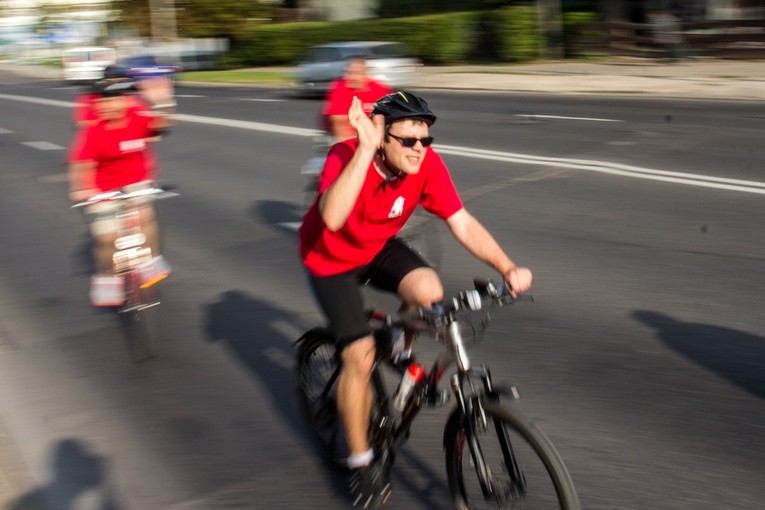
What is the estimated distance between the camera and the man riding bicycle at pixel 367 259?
383 centimetres

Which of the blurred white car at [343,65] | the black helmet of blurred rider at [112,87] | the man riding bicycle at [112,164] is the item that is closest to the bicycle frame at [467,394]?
the man riding bicycle at [112,164]

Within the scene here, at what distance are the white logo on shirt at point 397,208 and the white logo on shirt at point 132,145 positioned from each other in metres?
3.55

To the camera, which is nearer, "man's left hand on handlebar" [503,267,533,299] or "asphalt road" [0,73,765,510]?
"man's left hand on handlebar" [503,267,533,299]

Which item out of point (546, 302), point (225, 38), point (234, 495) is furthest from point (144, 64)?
point (234, 495)

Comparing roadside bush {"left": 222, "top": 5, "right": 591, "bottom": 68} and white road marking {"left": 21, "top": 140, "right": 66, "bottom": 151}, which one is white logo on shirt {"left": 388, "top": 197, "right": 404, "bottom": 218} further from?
roadside bush {"left": 222, "top": 5, "right": 591, "bottom": 68}

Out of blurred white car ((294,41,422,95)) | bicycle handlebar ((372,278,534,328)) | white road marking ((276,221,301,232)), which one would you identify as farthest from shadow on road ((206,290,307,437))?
blurred white car ((294,41,422,95))

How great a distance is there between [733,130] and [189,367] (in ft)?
35.8

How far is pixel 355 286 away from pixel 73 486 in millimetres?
1647

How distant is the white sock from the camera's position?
3.98 metres

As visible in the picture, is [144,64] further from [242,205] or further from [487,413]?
[487,413]

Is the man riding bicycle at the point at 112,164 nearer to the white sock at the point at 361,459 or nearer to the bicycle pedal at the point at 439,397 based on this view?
the white sock at the point at 361,459

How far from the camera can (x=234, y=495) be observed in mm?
4301

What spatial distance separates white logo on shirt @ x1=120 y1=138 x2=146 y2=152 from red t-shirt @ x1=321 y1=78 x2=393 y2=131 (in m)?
1.99

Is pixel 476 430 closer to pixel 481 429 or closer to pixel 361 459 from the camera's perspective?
pixel 481 429
